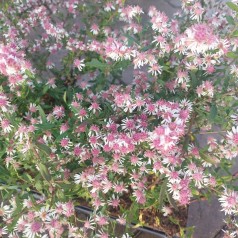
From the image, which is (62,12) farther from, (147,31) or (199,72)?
(199,72)

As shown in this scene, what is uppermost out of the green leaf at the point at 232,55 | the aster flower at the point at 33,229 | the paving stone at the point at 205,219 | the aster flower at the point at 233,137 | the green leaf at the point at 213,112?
the green leaf at the point at 232,55

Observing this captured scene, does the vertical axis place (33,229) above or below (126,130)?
below

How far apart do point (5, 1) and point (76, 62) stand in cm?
49

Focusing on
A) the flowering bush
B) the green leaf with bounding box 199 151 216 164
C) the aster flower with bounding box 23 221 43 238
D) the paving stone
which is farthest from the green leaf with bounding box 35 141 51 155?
the paving stone

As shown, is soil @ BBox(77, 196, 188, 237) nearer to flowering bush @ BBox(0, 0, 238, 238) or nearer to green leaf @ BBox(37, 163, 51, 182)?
flowering bush @ BBox(0, 0, 238, 238)

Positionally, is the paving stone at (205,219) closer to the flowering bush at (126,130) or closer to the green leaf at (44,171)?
the flowering bush at (126,130)

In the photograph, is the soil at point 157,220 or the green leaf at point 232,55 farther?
the soil at point 157,220

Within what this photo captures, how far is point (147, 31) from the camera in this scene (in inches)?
45.3

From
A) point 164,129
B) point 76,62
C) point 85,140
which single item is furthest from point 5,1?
point 164,129

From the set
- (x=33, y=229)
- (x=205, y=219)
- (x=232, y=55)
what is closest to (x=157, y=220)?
(x=205, y=219)

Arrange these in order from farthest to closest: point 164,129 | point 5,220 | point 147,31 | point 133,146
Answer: point 147,31
point 5,220
point 133,146
point 164,129

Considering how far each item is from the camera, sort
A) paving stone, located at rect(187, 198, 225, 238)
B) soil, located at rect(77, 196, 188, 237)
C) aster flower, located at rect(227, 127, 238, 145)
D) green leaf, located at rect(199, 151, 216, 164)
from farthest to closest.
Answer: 1. paving stone, located at rect(187, 198, 225, 238)
2. soil, located at rect(77, 196, 188, 237)
3. green leaf, located at rect(199, 151, 216, 164)
4. aster flower, located at rect(227, 127, 238, 145)

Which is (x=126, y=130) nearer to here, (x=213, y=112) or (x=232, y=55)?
(x=213, y=112)

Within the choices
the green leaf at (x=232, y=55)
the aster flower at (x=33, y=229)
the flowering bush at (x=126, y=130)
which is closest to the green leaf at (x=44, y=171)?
the flowering bush at (x=126, y=130)
